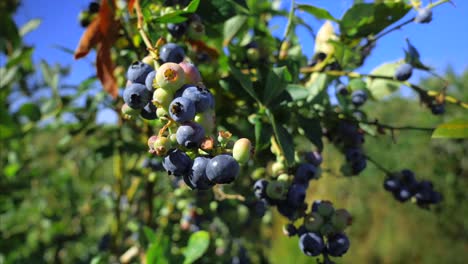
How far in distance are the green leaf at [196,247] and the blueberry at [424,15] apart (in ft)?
2.07

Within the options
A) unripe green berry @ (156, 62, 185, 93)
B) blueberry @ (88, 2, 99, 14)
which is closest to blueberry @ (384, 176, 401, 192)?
unripe green berry @ (156, 62, 185, 93)

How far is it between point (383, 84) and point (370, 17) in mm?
236

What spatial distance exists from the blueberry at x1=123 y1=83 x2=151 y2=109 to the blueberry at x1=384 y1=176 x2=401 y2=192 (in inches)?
24.5

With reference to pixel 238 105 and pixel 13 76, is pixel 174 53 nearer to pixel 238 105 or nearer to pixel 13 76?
pixel 238 105

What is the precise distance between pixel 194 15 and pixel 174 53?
15 centimetres

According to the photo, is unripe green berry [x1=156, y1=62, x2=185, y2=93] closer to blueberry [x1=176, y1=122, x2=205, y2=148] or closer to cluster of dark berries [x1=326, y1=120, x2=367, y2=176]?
blueberry [x1=176, y1=122, x2=205, y2=148]

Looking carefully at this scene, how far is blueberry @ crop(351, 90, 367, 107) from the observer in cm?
89

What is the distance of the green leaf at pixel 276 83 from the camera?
2.11 feet

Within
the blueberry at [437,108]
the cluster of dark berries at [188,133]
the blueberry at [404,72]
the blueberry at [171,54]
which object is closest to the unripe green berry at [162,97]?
the cluster of dark berries at [188,133]

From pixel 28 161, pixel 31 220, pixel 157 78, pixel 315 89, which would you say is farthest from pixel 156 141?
pixel 31 220

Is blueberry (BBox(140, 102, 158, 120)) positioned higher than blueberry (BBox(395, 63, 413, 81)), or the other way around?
blueberry (BBox(140, 102, 158, 120))

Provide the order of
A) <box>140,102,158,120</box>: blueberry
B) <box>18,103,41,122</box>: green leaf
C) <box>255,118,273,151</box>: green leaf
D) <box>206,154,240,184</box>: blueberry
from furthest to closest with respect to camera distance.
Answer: <box>18,103,41,122</box>: green leaf < <box>255,118,273,151</box>: green leaf < <box>140,102,158,120</box>: blueberry < <box>206,154,240,184</box>: blueberry

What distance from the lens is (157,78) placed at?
450mm

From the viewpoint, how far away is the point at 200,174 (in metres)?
0.42
